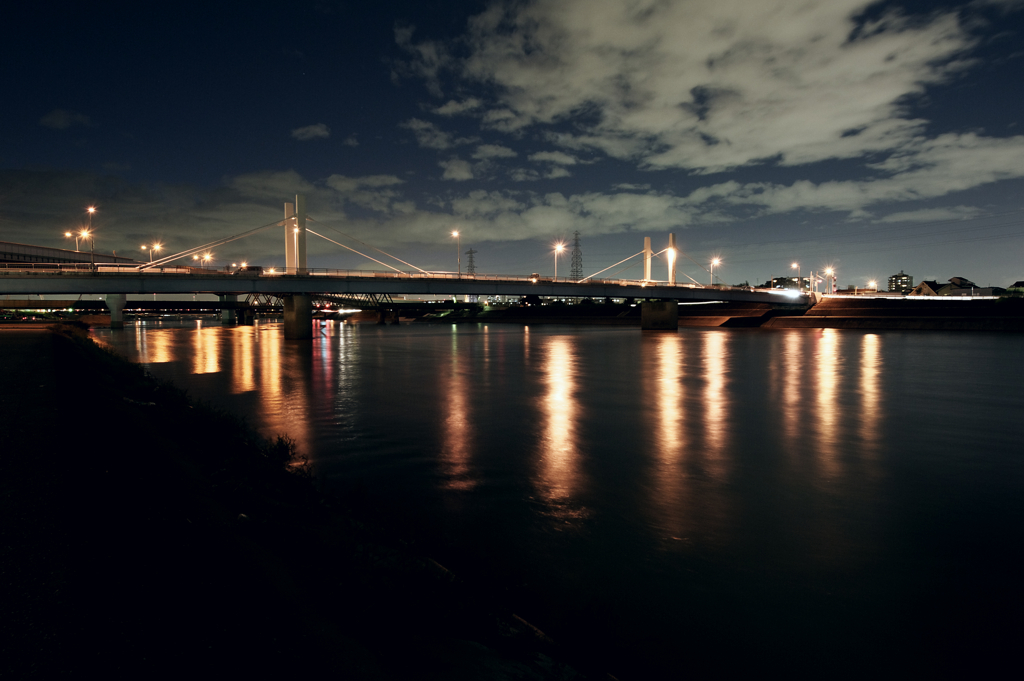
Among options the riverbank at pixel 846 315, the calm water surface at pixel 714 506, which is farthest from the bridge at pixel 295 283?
the calm water surface at pixel 714 506

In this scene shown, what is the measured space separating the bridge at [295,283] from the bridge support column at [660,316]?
338cm

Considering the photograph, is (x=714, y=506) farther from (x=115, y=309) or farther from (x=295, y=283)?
(x=115, y=309)

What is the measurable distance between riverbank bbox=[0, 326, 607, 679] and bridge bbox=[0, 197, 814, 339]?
51017 millimetres

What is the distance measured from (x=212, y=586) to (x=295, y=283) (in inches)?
2257

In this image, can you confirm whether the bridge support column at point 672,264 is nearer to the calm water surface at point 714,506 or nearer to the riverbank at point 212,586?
the calm water surface at point 714,506

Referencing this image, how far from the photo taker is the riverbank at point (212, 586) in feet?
10.3

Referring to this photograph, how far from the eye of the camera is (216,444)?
10.3m

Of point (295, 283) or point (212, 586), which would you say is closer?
point (212, 586)

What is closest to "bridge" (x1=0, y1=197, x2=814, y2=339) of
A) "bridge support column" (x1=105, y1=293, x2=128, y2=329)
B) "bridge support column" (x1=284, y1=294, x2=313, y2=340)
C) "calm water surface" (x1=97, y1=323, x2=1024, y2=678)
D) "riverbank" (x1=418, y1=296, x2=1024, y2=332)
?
"bridge support column" (x1=284, y1=294, x2=313, y2=340)

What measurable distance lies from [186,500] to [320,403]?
14861 millimetres

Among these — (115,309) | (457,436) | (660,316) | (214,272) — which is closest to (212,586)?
(457,436)

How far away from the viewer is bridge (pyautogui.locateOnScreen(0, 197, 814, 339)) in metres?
47.7

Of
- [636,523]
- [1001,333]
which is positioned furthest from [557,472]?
[1001,333]

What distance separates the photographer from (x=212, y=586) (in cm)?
387
